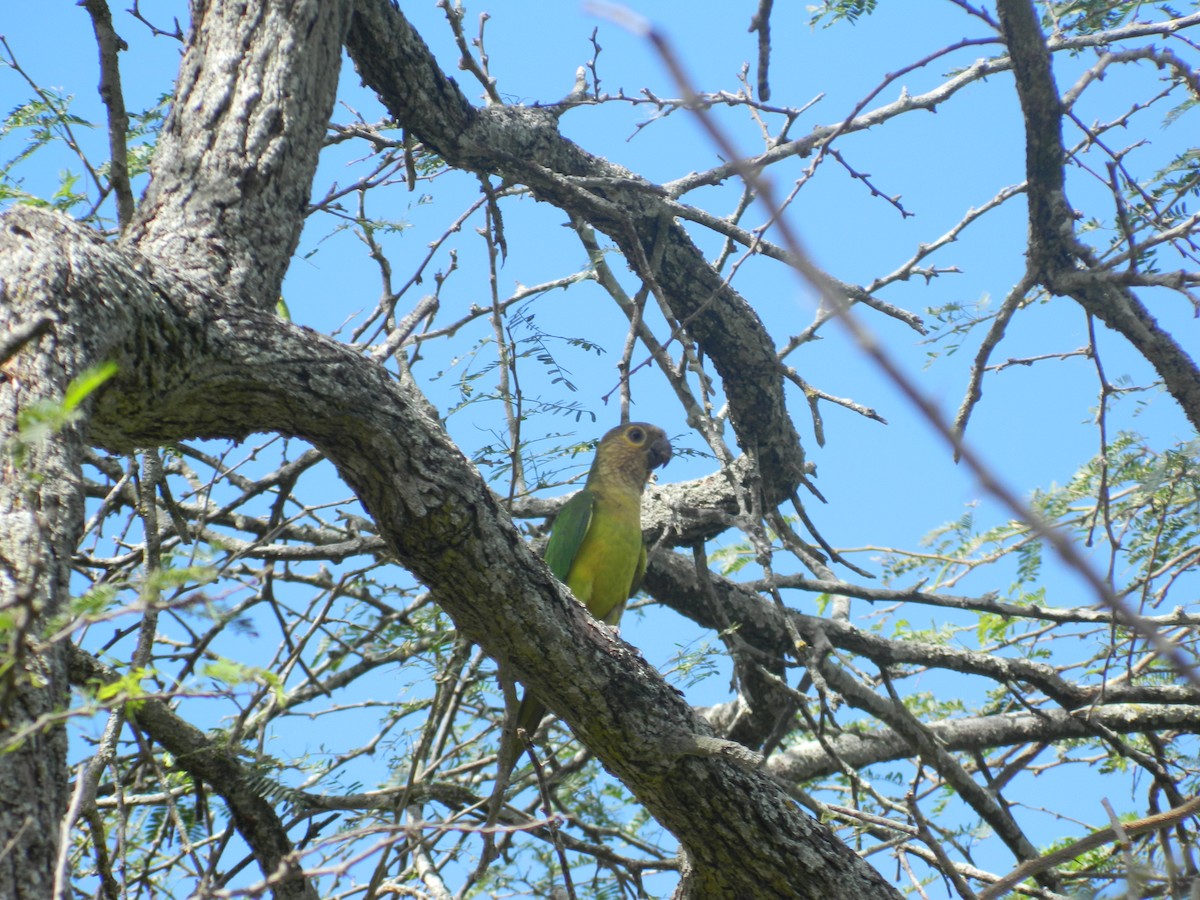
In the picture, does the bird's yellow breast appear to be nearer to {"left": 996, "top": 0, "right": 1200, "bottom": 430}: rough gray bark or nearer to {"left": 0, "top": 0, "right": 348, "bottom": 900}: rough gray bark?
{"left": 0, "top": 0, "right": 348, "bottom": 900}: rough gray bark

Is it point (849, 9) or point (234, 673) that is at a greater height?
point (849, 9)

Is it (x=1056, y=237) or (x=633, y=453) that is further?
(x=633, y=453)

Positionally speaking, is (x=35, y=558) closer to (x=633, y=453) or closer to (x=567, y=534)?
(x=567, y=534)

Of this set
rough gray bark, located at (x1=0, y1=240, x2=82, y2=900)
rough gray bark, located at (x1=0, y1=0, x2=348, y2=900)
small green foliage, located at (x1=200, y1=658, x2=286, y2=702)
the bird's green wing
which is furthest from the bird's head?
small green foliage, located at (x1=200, y1=658, x2=286, y2=702)

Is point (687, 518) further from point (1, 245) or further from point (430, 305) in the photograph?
point (1, 245)

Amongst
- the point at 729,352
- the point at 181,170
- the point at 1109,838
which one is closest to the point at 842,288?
the point at 729,352

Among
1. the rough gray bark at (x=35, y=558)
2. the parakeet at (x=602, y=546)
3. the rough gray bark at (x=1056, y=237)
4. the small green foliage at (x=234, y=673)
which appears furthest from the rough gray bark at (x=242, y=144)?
the rough gray bark at (x=1056, y=237)

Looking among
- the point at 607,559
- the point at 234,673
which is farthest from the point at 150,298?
the point at 607,559

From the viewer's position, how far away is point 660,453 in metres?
5.11

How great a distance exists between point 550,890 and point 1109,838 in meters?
3.33

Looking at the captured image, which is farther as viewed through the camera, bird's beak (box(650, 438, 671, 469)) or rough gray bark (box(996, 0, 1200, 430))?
bird's beak (box(650, 438, 671, 469))

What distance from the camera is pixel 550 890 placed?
13.7 ft

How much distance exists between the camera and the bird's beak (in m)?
5.10

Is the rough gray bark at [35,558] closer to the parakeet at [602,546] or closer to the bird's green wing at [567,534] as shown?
the parakeet at [602,546]
